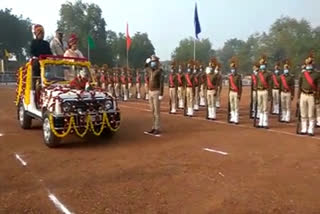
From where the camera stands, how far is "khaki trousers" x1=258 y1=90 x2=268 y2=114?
14.1 m

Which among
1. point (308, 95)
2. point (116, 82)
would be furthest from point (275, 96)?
point (116, 82)

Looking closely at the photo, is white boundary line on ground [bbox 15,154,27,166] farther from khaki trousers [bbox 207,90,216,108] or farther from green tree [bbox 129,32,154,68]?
green tree [bbox 129,32,154,68]

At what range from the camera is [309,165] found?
28.0 ft

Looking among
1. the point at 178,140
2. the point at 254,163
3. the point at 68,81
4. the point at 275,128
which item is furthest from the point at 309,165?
the point at 68,81

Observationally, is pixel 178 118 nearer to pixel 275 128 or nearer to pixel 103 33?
pixel 275 128

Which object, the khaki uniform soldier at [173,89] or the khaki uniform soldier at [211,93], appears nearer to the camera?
the khaki uniform soldier at [211,93]

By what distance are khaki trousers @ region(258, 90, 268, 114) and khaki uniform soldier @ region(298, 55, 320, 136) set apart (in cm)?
158

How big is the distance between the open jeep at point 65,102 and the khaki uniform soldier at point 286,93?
23.2 ft

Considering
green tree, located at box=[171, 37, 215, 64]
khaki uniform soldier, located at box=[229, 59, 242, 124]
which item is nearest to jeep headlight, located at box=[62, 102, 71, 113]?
khaki uniform soldier, located at box=[229, 59, 242, 124]

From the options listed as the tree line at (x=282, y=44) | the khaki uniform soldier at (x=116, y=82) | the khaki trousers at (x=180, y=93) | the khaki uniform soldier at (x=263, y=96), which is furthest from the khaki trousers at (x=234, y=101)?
the tree line at (x=282, y=44)

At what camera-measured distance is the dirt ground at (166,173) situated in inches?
246

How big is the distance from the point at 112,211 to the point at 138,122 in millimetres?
9732

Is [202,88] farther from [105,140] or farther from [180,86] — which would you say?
[105,140]

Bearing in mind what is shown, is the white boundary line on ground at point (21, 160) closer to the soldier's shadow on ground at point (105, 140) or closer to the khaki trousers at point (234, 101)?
the soldier's shadow on ground at point (105, 140)
